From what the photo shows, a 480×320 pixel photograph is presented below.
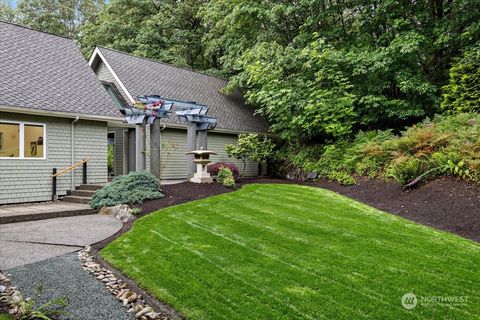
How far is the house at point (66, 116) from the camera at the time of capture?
360 inches

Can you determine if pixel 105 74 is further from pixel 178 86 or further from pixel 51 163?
pixel 51 163

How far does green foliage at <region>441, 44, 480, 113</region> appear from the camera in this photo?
34.6 ft

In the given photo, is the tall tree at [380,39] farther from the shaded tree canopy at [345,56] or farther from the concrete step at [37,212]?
the concrete step at [37,212]

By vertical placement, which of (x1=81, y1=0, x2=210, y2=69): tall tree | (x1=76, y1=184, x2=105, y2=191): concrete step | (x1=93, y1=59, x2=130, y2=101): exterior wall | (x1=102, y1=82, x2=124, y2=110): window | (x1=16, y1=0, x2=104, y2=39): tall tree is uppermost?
(x1=16, y1=0, x2=104, y2=39): tall tree

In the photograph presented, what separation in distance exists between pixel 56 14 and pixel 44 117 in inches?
953

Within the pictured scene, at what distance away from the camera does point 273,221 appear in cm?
620

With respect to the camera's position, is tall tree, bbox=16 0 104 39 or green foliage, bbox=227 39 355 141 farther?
tall tree, bbox=16 0 104 39

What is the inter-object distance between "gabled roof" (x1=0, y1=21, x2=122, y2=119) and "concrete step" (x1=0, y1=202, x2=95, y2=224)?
256 cm

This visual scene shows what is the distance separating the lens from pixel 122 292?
3777mm

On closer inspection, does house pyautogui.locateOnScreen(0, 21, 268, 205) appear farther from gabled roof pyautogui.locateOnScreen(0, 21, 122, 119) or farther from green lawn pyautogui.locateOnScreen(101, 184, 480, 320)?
green lawn pyautogui.locateOnScreen(101, 184, 480, 320)

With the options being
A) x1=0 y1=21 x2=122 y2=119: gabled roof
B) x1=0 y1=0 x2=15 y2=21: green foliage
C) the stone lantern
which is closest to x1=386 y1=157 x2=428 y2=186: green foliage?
the stone lantern

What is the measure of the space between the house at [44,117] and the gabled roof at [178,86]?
1823 mm

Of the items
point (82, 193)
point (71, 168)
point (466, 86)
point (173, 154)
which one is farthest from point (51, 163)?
point (466, 86)

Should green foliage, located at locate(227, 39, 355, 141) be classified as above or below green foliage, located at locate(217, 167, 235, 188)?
above
